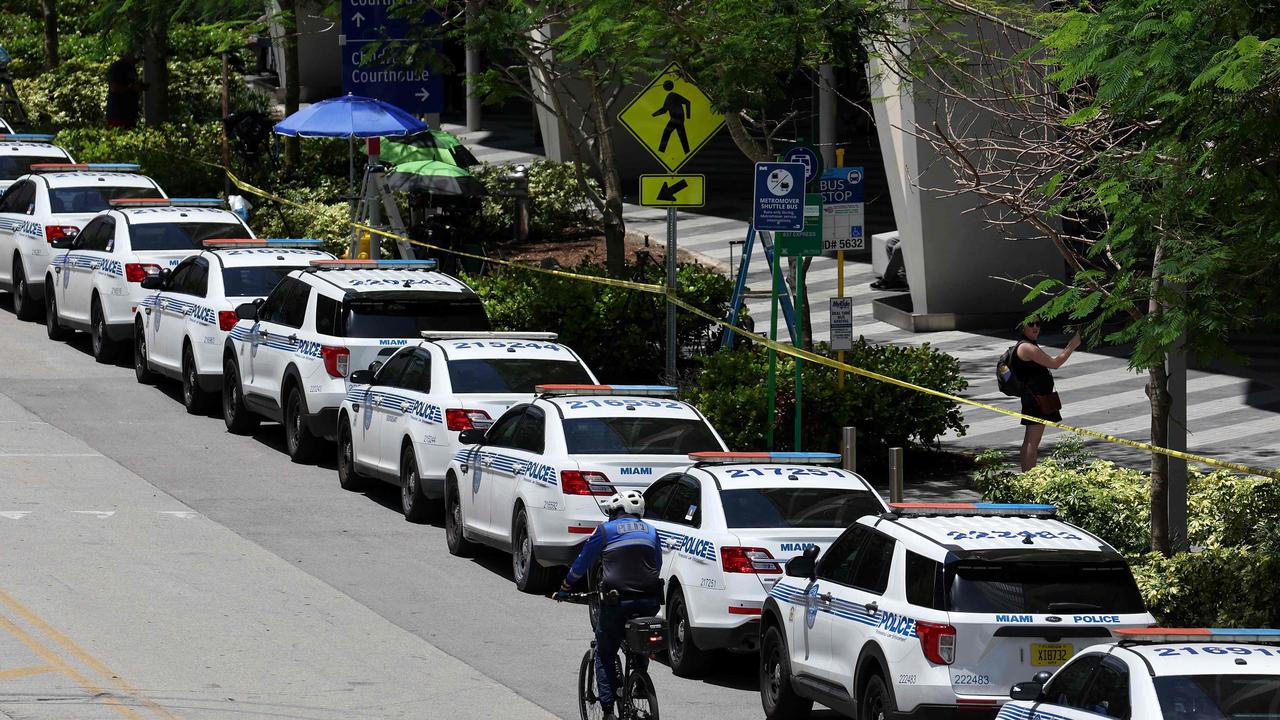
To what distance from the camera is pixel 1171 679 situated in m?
8.16

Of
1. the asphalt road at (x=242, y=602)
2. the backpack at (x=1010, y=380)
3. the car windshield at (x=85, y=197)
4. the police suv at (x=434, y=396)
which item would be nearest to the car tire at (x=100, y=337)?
the car windshield at (x=85, y=197)

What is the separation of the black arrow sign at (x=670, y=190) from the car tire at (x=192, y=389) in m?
6.45

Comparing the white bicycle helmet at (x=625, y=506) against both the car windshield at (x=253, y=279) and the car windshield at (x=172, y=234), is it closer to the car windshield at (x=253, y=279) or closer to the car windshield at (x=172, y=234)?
the car windshield at (x=253, y=279)

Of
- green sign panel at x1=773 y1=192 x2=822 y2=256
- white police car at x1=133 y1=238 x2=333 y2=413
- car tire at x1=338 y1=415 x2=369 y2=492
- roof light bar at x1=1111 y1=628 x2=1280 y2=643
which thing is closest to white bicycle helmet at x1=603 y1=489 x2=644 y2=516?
roof light bar at x1=1111 y1=628 x2=1280 y2=643

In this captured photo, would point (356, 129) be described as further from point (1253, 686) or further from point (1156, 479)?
point (1253, 686)

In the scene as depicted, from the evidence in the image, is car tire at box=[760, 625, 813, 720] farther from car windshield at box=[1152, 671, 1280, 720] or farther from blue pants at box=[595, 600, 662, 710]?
car windshield at box=[1152, 671, 1280, 720]

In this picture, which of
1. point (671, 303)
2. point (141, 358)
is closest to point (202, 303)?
point (141, 358)

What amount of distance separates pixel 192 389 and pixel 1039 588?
13.7 metres

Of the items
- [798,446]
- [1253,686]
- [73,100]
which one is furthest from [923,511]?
[73,100]

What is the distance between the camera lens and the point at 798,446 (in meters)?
16.9

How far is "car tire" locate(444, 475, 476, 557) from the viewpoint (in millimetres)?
16406

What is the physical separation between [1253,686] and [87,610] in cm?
852

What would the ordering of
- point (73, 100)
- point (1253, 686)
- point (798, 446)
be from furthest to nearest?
point (73, 100)
point (798, 446)
point (1253, 686)

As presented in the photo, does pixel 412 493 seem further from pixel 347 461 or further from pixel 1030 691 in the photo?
pixel 1030 691
